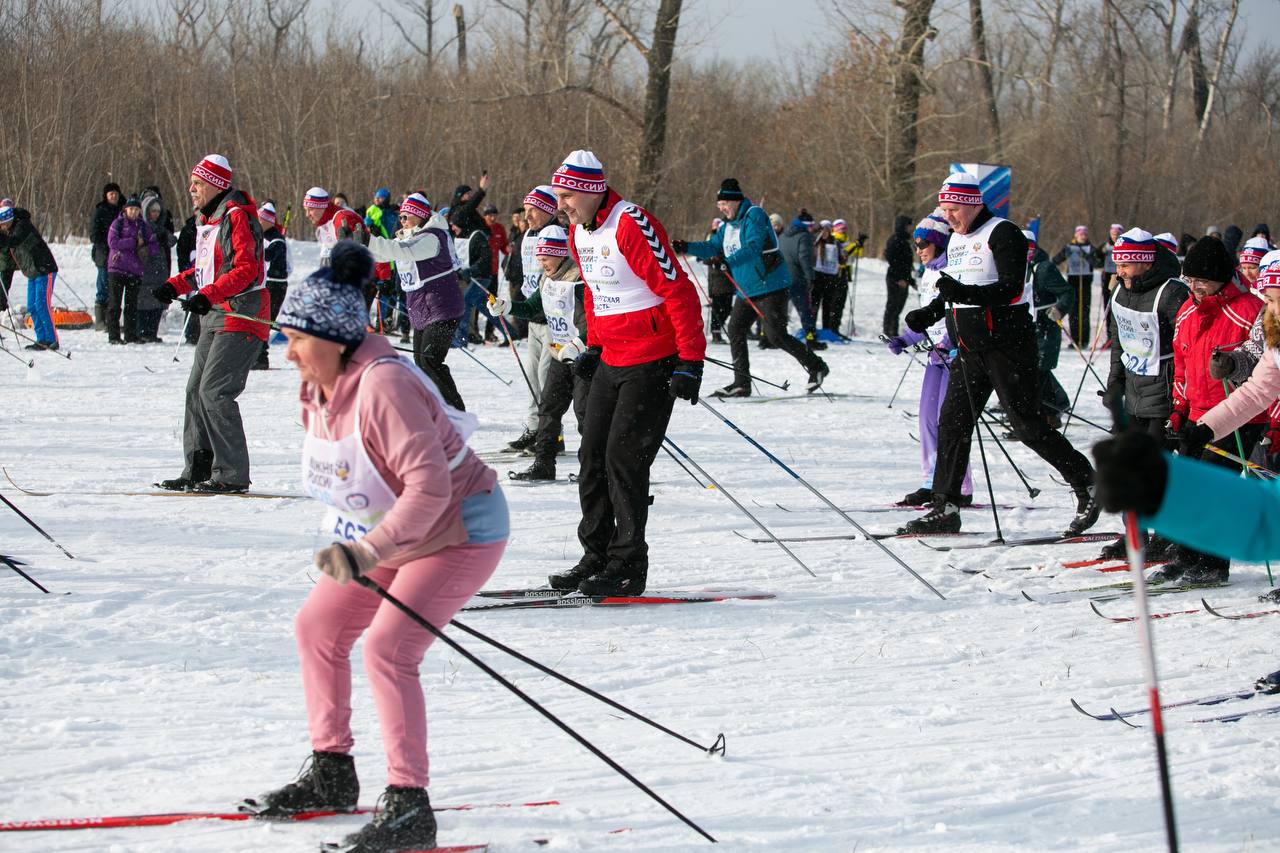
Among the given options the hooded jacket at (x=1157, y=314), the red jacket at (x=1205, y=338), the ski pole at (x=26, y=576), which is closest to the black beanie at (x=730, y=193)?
the hooded jacket at (x=1157, y=314)

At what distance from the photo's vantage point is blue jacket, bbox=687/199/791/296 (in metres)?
12.1

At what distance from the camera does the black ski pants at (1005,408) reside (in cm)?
683

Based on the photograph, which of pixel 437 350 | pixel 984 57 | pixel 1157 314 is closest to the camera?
pixel 1157 314

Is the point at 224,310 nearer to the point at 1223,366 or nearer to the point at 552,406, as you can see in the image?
the point at 552,406

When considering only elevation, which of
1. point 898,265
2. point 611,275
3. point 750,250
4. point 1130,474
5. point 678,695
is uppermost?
point 898,265

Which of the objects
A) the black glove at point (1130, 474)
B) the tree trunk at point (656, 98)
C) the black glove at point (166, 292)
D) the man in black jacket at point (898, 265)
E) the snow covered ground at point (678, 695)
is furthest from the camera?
the tree trunk at point (656, 98)

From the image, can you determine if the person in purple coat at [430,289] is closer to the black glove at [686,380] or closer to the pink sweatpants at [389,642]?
the black glove at [686,380]

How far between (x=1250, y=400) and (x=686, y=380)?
210cm

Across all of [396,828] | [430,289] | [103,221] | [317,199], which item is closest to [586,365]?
[396,828]

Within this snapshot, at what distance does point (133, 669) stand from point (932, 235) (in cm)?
555

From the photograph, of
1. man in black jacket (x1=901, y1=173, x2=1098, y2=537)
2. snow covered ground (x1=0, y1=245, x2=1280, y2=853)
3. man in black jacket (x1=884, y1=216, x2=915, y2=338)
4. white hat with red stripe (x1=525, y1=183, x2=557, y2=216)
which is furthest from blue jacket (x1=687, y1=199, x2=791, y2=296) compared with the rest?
man in black jacket (x1=884, y1=216, x2=915, y2=338)

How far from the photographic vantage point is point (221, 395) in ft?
24.9

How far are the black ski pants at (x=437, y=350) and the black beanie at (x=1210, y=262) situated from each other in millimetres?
4910

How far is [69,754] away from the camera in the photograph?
3.83 m
